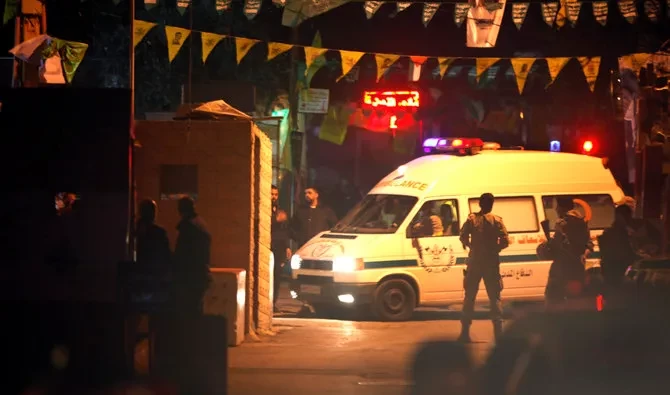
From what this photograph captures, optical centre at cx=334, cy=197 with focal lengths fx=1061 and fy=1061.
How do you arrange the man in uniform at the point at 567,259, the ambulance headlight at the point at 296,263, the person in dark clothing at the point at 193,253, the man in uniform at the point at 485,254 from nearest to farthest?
the person in dark clothing at the point at 193,253
the man in uniform at the point at 567,259
the man in uniform at the point at 485,254
the ambulance headlight at the point at 296,263

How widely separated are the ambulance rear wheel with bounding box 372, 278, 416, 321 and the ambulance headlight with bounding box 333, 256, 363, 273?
0.48 metres

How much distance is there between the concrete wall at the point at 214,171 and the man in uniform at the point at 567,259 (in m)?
3.76

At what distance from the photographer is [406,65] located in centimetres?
2802

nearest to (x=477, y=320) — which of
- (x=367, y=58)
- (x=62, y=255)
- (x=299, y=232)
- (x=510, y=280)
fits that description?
(x=510, y=280)

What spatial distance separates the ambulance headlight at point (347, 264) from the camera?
15844 mm

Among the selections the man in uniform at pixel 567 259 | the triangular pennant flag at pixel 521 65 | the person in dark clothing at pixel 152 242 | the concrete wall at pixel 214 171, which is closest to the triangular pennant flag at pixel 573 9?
the triangular pennant flag at pixel 521 65

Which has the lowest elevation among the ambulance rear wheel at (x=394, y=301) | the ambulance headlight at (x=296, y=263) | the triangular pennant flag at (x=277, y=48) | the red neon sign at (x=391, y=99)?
the ambulance rear wheel at (x=394, y=301)

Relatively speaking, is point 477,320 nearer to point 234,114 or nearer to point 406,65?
point 234,114

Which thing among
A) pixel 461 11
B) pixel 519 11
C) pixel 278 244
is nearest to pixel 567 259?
pixel 278 244

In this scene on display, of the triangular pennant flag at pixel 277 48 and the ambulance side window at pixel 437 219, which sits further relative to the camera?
the triangular pennant flag at pixel 277 48

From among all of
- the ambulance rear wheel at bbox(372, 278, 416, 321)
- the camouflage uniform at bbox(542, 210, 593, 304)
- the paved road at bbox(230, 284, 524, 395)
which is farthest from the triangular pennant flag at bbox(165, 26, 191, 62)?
the camouflage uniform at bbox(542, 210, 593, 304)

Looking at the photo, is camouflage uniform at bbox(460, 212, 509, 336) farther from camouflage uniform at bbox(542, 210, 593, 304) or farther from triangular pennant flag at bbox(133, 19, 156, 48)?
triangular pennant flag at bbox(133, 19, 156, 48)

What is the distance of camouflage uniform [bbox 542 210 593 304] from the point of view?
464 inches

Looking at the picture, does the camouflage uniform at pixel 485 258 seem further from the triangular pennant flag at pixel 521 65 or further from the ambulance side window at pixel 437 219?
the triangular pennant flag at pixel 521 65
